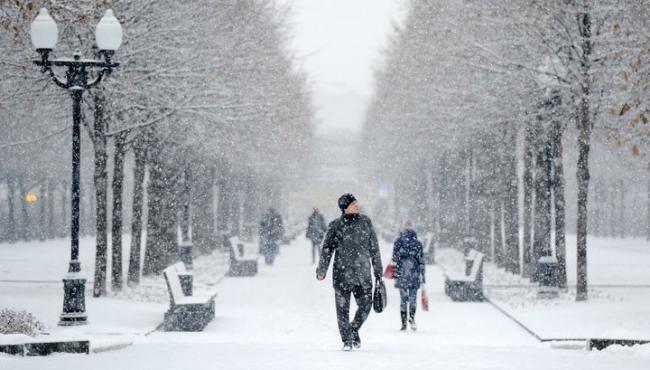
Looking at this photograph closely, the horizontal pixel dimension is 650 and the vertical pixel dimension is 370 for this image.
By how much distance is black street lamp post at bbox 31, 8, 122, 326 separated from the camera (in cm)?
1680

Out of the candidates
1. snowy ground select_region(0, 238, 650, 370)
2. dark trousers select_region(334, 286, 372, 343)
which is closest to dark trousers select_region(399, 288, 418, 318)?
snowy ground select_region(0, 238, 650, 370)

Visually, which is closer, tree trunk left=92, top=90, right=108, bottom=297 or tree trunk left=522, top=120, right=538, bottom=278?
tree trunk left=92, top=90, right=108, bottom=297

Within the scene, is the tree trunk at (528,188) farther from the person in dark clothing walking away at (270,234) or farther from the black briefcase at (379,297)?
the black briefcase at (379,297)

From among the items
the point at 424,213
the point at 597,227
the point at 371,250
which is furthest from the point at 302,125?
the point at 371,250

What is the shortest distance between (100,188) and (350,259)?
1220 centimetres

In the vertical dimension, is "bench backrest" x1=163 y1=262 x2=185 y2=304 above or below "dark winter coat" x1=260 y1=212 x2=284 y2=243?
below

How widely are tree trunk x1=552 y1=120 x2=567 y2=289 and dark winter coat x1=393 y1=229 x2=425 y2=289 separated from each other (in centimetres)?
783

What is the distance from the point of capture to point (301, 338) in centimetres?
1741

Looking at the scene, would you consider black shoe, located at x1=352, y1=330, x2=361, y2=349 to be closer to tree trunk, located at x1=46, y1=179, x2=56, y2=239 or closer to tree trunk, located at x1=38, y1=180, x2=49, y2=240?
tree trunk, located at x1=38, y1=180, x2=49, y2=240

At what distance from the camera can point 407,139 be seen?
52625mm

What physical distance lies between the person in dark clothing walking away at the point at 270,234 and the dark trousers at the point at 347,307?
2662 cm

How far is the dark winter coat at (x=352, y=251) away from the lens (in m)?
12.8

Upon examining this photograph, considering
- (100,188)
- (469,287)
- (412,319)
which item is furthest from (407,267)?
(100,188)

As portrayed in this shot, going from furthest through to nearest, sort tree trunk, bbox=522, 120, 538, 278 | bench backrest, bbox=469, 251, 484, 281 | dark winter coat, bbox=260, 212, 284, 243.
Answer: dark winter coat, bbox=260, 212, 284, 243, tree trunk, bbox=522, 120, 538, 278, bench backrest, bbox=469, 251, 484, 281
